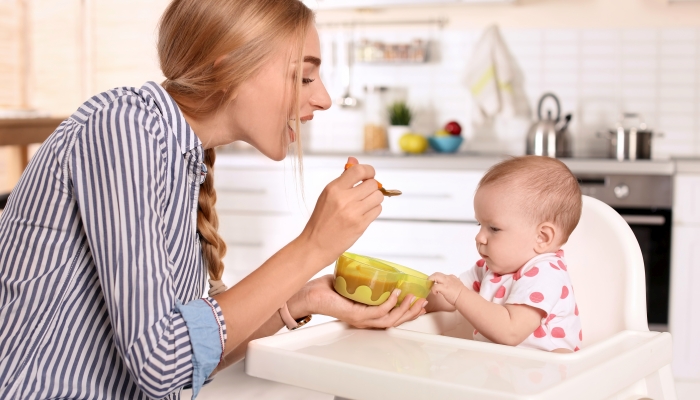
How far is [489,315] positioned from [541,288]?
108 millimetres

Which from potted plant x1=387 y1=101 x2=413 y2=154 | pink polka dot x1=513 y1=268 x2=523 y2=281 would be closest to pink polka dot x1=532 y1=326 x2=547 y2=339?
pink polka dot x1=513 y1=268 x2=523 y2=281

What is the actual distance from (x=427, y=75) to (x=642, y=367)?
116 inches

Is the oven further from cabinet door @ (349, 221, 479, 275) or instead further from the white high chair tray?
the white high chair tray

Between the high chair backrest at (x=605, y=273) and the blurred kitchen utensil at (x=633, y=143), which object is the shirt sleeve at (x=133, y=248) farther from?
the blurred kitchen utensil at (x=633, y=143)

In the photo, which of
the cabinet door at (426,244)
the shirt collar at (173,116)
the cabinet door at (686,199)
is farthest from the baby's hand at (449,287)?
the cabinet door at (686,199)

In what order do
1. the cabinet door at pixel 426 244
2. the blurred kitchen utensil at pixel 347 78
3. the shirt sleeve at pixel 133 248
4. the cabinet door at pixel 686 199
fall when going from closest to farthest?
the shirt sleeve at pixel 133 248 < the cabinet door at pixel 686 199 < the cabinet door at pixel 426 244 < the blurred kitchen utensil at pixel 347 78

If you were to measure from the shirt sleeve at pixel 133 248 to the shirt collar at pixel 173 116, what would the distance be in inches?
4.1

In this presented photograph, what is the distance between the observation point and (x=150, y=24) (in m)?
4.14

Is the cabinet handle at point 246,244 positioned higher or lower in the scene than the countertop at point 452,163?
lower

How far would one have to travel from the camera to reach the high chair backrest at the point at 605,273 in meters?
1.23

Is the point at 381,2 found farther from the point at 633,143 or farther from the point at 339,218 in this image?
the point at 339,218

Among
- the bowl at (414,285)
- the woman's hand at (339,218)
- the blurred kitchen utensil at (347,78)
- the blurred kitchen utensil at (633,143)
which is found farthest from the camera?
the blurred kitchen utensil at (347,78)

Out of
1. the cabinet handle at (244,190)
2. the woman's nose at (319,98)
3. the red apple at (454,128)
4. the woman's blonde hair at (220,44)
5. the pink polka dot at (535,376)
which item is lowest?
the cabinet handle at (244,190)

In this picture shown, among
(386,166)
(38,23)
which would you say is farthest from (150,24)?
(386,166)
